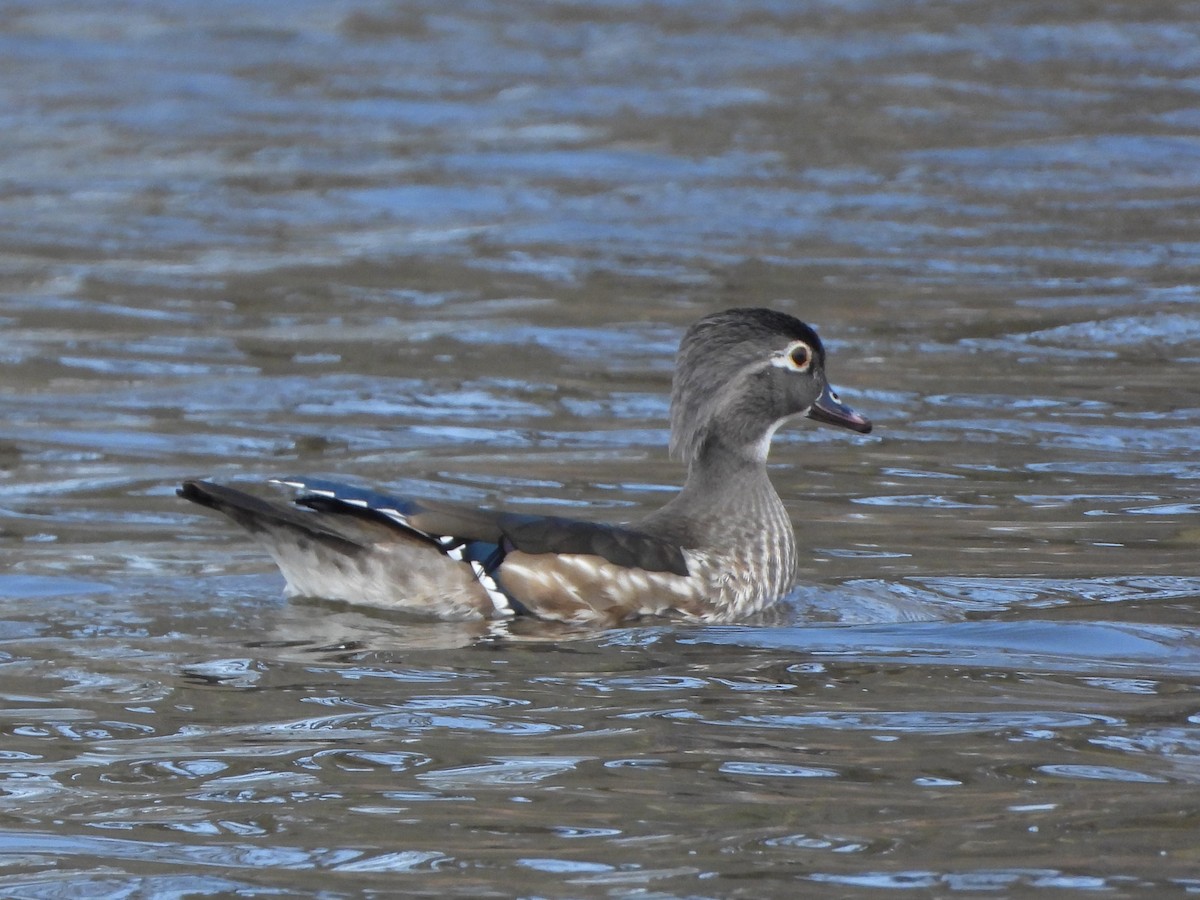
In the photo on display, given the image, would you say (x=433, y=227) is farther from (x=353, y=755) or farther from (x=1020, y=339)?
(x=353, y=755)

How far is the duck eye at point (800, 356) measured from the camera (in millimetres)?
8594

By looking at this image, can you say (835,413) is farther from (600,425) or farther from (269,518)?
(600,425)

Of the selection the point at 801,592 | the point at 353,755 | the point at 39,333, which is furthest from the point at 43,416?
the point at 353,755

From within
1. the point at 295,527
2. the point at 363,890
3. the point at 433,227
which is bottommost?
the point at 363,890

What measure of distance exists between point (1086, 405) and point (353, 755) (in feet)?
19.7

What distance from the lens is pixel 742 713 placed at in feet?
21.2

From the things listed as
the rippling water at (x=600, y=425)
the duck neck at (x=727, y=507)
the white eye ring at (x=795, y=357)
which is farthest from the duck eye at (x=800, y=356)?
the rippling water at (x=600, y=425)

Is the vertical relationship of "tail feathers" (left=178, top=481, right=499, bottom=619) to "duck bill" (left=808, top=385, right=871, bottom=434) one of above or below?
below

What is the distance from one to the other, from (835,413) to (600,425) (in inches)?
95.6

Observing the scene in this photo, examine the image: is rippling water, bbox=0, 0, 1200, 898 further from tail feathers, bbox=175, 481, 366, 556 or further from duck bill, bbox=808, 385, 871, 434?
duck bill, bbox=808, 385, 871, 434

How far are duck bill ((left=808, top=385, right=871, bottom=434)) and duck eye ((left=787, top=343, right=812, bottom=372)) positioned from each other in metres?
0.18

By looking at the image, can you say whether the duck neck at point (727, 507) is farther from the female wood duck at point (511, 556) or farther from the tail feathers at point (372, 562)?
the tail feathers at point (372, 562)

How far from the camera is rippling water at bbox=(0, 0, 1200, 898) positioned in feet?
18.1

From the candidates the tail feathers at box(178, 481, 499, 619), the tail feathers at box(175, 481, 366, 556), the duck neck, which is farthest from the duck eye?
the tail feathers at box(175, 481, 366, 556)
